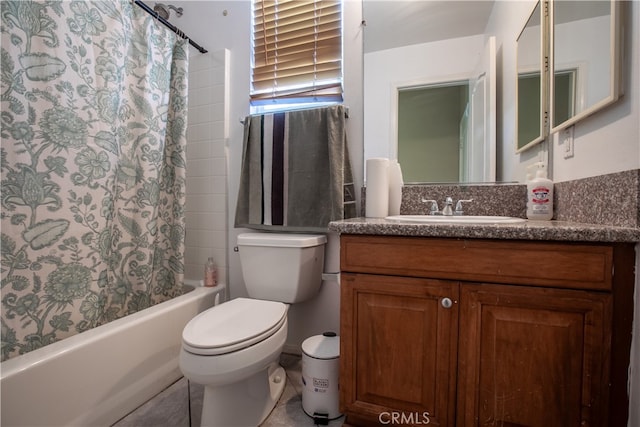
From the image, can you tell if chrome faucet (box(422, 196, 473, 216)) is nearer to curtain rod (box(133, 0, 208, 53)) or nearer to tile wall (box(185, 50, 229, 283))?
tile wall (box(185, 50, 229, 283))

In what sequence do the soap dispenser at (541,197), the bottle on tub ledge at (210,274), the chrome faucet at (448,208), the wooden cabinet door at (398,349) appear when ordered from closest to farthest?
1. the wooden cabinet door at (398,349)
2. the soap dispenser at (541,197)
3. the chrome faucet at (448,208)
4. the bottle on tub ledge at (210,274)

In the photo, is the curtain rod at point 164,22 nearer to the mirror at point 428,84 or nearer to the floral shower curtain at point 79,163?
the floral shower curtain at point 79,163

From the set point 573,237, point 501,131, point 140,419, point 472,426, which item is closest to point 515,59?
point 501,131

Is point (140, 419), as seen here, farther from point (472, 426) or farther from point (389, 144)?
point (389, 144)

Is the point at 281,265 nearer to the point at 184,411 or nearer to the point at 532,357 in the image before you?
the point at 184,411

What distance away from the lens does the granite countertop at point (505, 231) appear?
2.30 feet

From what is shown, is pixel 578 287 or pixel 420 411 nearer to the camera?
pixel 578 287

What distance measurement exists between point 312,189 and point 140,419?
1225 millimetres

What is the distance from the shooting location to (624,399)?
730 mm

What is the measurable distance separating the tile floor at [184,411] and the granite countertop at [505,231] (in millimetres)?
830

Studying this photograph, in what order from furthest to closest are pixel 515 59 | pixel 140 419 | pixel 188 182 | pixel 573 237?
pixel 188 182 → pixel 515 59 → pixel 140 419 → pixel 573 237

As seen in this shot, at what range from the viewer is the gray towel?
4.75ft

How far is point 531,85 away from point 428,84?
16.6 inches

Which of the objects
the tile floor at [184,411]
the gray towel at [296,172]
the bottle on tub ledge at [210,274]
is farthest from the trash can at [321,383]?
the bottle on tub ledge at [210,274]
